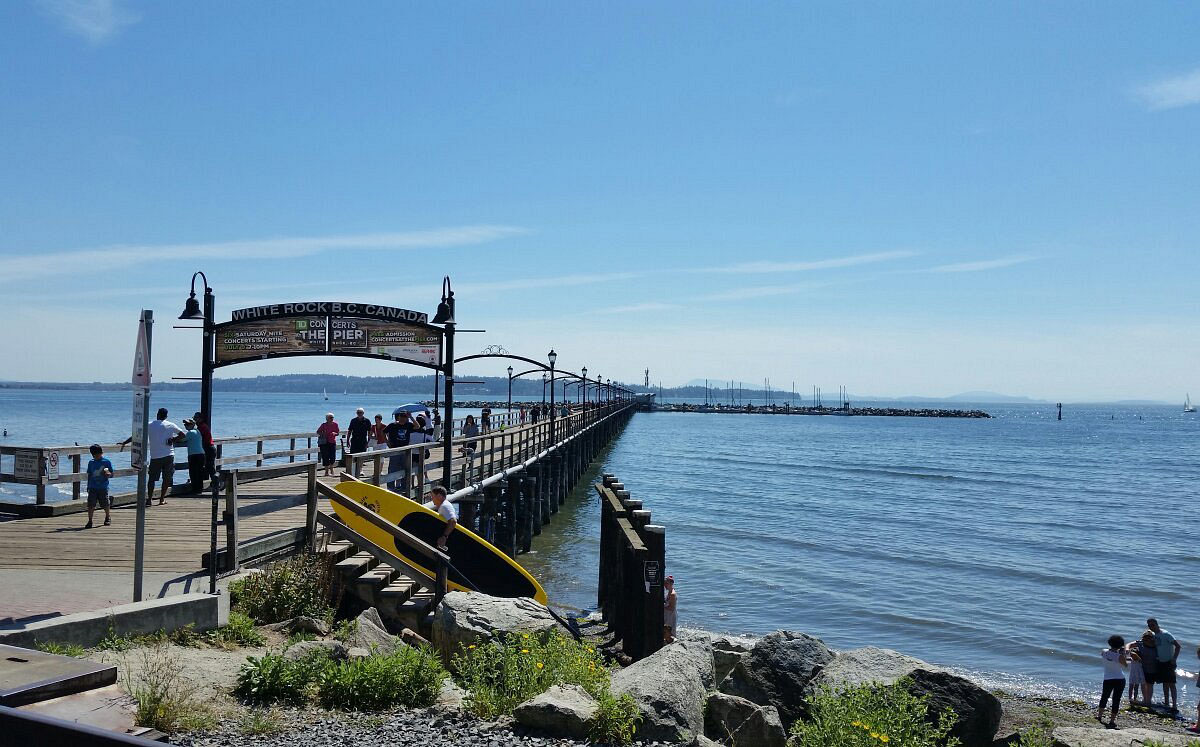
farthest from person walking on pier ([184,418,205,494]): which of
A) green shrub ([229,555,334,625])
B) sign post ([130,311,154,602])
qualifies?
sign post ([130,311,154,602])

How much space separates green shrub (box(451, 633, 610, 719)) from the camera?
20.5 feet

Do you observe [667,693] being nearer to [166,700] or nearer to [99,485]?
[166,700]

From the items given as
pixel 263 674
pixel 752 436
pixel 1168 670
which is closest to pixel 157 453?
pixel 263 674

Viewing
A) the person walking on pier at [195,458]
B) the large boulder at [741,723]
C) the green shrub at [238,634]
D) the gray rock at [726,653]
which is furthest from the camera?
the person walking on pier at [195,458]

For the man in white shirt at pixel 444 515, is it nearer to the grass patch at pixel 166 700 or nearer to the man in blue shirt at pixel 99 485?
the man in blue shirt at pixel 99 485

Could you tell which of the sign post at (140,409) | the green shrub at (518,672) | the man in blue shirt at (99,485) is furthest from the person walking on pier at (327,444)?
the green shrub at (518,672)

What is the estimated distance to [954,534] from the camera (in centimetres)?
2958

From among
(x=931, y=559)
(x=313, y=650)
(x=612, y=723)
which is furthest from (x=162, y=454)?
(x=931, y=559)

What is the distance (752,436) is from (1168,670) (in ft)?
292

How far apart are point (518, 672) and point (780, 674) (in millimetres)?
4141

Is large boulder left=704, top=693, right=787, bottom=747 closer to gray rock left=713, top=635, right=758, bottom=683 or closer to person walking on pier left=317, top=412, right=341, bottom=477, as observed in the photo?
gray rock left=713, top=635, right=758, bottom=683

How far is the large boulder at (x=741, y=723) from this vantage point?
25.8 feet

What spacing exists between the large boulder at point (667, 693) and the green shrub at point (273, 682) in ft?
7.49

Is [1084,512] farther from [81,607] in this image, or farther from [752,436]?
[752,436]
